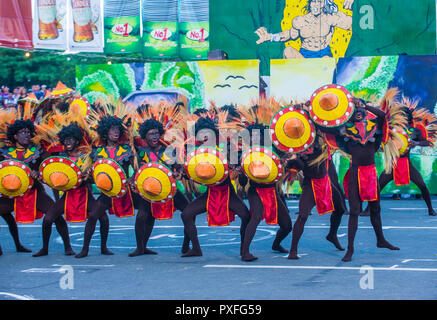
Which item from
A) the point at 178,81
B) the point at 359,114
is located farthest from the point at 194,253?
the point at 178,81

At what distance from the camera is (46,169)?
8539 millimetres

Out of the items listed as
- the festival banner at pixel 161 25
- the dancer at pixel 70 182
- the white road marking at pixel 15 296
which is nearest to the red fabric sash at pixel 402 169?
the dancer at pixel 70 182

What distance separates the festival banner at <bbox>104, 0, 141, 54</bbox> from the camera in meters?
22.8

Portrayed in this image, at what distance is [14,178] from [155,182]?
6.28 ft

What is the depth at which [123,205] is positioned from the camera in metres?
8.58

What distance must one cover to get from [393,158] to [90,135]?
3.95 metres

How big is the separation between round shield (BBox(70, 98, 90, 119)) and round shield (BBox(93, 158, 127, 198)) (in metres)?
1.81

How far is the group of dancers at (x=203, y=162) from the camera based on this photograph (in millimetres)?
7934

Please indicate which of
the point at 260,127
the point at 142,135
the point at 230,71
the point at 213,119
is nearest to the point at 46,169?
the point at 142,135

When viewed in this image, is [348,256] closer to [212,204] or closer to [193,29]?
[212,204]

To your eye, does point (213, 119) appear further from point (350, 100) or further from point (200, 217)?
point (200, 217)

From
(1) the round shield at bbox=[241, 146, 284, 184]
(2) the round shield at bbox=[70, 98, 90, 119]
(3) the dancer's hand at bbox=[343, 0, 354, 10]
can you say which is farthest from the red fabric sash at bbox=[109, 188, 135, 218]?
(3) the dancer's hand at bbox=[343, 0, 354, 10]

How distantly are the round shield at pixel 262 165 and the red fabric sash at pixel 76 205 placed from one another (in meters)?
2.20

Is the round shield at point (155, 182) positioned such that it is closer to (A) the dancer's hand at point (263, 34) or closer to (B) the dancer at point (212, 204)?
(B) the dancer at point (212, 204)
